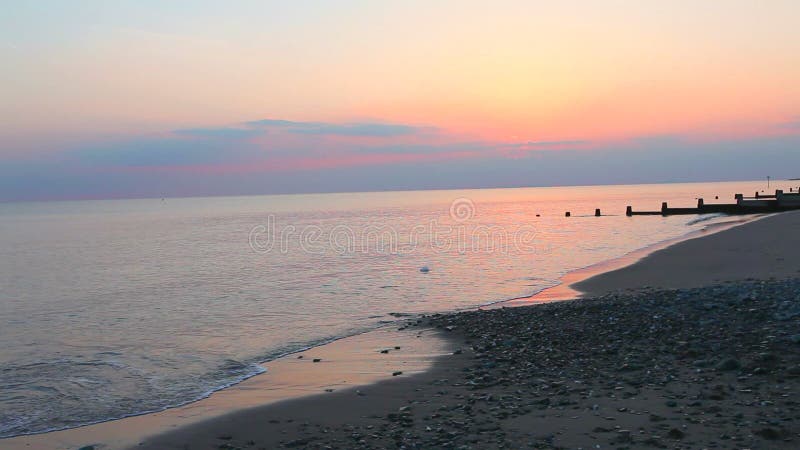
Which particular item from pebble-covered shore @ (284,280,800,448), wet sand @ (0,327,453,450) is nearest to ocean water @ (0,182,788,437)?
wet sand @ (0,327,453,450)

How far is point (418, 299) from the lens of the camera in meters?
23.9

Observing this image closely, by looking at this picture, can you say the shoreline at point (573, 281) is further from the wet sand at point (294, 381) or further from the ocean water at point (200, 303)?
the wet sand at point (294, 381)

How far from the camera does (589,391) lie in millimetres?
9484

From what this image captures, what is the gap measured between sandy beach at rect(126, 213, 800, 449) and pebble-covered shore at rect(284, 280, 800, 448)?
0.02 metres

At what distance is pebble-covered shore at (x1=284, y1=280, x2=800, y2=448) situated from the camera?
7.72 metres

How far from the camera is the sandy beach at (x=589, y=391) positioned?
25.7 ft

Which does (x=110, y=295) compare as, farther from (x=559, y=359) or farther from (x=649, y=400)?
(x=649, y=400)

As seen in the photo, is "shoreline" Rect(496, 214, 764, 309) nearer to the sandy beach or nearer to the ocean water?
the ocean water

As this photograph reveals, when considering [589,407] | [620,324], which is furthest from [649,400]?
[620,324]

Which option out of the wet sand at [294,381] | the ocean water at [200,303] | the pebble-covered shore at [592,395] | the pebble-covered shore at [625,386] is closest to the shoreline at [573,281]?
the ocean water at [200,303]

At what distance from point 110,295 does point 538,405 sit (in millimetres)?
24856

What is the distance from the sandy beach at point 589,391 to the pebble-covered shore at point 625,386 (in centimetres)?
2

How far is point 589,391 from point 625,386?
60 cm

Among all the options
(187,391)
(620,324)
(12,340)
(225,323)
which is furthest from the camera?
(225,323)
